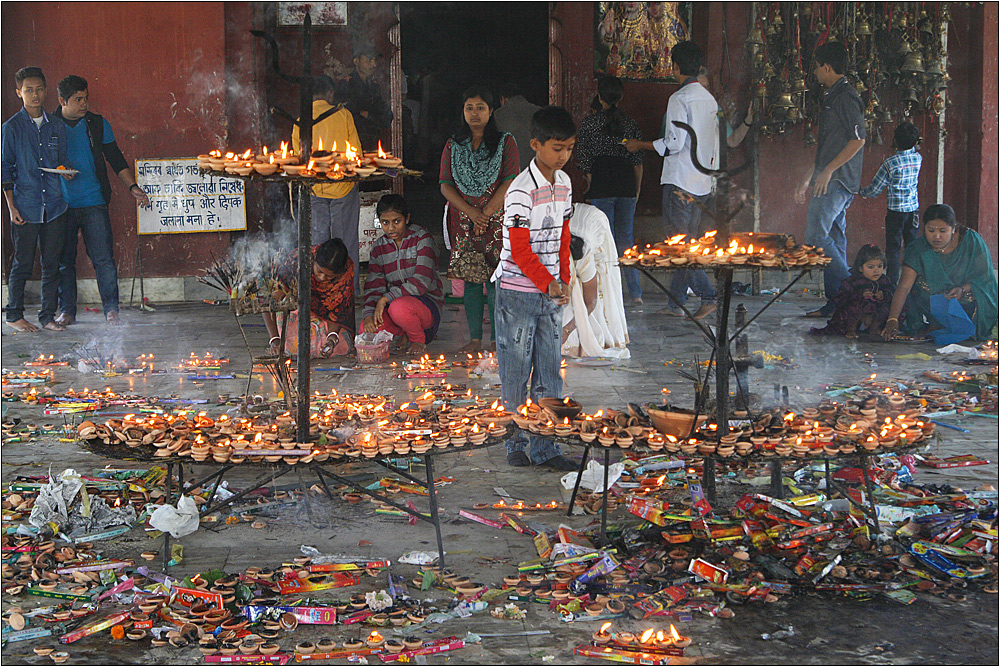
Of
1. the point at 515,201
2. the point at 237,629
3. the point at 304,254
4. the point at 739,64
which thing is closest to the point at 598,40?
the point at 739,64

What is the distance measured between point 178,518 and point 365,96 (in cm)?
847

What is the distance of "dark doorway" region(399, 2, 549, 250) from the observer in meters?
14.7

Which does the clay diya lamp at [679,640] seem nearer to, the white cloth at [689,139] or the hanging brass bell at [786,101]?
the white cloth at [689,139]

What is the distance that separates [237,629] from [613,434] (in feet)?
5.56

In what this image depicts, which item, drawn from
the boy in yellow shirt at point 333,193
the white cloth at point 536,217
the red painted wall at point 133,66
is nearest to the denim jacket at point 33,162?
the red painted wall at point 133,66

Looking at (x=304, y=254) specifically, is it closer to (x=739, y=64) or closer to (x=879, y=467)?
(x=879, y=467)

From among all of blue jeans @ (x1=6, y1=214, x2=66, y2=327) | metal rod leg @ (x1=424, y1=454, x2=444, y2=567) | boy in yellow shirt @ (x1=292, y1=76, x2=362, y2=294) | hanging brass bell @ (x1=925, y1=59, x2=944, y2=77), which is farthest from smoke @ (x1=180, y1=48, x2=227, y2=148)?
metal rod leg @ (x1=424, y1=454, x2=444, y2=567)

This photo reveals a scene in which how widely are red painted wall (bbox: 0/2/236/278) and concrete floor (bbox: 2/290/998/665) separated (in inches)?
138

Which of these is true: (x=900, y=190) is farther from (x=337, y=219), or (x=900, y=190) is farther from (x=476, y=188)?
(x=337, y=219)

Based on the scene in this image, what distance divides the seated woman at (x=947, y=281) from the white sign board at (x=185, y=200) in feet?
24.3

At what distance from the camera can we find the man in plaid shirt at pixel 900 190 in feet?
30.0

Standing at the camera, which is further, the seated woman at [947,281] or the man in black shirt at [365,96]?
the man in black shirt at [365,96]

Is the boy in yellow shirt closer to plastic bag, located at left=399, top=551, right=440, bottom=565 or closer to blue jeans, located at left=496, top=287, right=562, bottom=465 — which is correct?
blue jeans, located at left=496, top=287, right=562, bottom=465

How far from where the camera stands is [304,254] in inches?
159
